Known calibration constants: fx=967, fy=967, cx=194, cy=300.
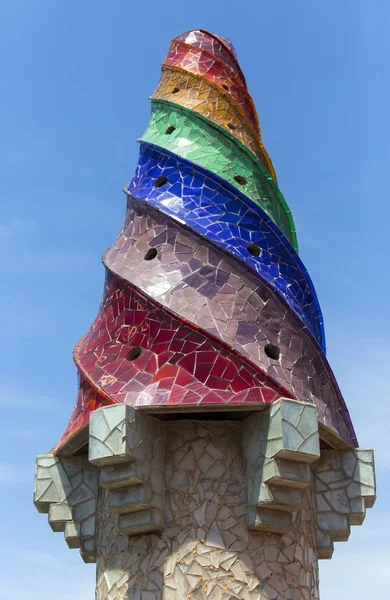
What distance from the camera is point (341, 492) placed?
11.2 meters

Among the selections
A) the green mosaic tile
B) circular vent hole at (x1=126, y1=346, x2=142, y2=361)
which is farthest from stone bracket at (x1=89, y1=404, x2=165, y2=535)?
the green mosaic tile

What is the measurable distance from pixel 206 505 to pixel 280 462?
0.94 meters

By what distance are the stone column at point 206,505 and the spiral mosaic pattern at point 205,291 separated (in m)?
0.49

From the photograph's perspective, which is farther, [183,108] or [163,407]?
[183,108]

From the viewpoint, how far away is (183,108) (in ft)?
41.9

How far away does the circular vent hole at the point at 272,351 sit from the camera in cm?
1088

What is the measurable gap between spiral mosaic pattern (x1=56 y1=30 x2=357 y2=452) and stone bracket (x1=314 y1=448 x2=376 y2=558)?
28 cm

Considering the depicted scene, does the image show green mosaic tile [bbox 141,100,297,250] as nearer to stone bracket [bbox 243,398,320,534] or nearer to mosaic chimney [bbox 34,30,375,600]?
mosaic chimney [bbox 34,30,375,600]

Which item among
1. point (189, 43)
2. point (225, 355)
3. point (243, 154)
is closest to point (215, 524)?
point (225, 355)

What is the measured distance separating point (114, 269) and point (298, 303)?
7.41ft

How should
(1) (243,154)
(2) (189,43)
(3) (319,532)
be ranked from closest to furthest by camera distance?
(3) (319,532) → (1) (243,154) → (2) (189,43)

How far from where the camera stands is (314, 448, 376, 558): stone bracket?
436 inches

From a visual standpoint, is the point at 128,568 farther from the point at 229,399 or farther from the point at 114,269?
the point at 114,269

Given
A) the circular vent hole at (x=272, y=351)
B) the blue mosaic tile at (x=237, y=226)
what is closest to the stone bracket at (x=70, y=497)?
the circular vent hole at (x=272, y=351)
